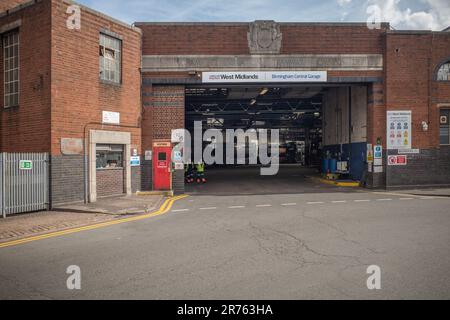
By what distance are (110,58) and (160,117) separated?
377 centimetres

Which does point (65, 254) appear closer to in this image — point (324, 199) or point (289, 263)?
point (289, 263)

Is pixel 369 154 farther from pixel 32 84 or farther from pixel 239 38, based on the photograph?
pixel 32 84

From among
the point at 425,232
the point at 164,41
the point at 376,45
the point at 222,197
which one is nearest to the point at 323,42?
the point at 376,45

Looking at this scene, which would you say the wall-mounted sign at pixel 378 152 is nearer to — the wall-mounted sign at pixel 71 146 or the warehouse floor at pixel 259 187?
the warehouse floor at pixel 259 187

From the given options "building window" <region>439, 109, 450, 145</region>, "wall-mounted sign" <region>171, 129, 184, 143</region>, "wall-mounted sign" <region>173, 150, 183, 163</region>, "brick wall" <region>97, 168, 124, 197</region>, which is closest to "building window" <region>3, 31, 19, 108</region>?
"brick wall" <region>97, 168, 124, 197</region>

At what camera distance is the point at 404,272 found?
547 cm

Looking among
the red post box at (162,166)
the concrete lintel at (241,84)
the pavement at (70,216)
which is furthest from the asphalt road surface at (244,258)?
the concrete lintel at (241,84)

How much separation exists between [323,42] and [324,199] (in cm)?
876

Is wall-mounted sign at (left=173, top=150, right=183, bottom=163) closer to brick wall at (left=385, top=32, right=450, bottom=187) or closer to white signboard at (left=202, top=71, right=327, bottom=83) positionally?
white signboard at (left=202, top=71, right=327, bottom=83)

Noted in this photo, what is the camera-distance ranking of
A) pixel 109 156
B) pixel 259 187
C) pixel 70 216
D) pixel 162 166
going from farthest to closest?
1. pixel 259 187
2. pixel 162 166
3. pixel 109 156
4. pixel 70 216

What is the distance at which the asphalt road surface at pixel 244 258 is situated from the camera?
4809mm

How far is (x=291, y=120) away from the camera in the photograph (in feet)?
141

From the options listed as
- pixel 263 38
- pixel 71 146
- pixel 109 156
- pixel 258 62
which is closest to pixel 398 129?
pixel 258 62

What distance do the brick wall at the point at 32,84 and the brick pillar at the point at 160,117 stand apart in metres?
5.39
